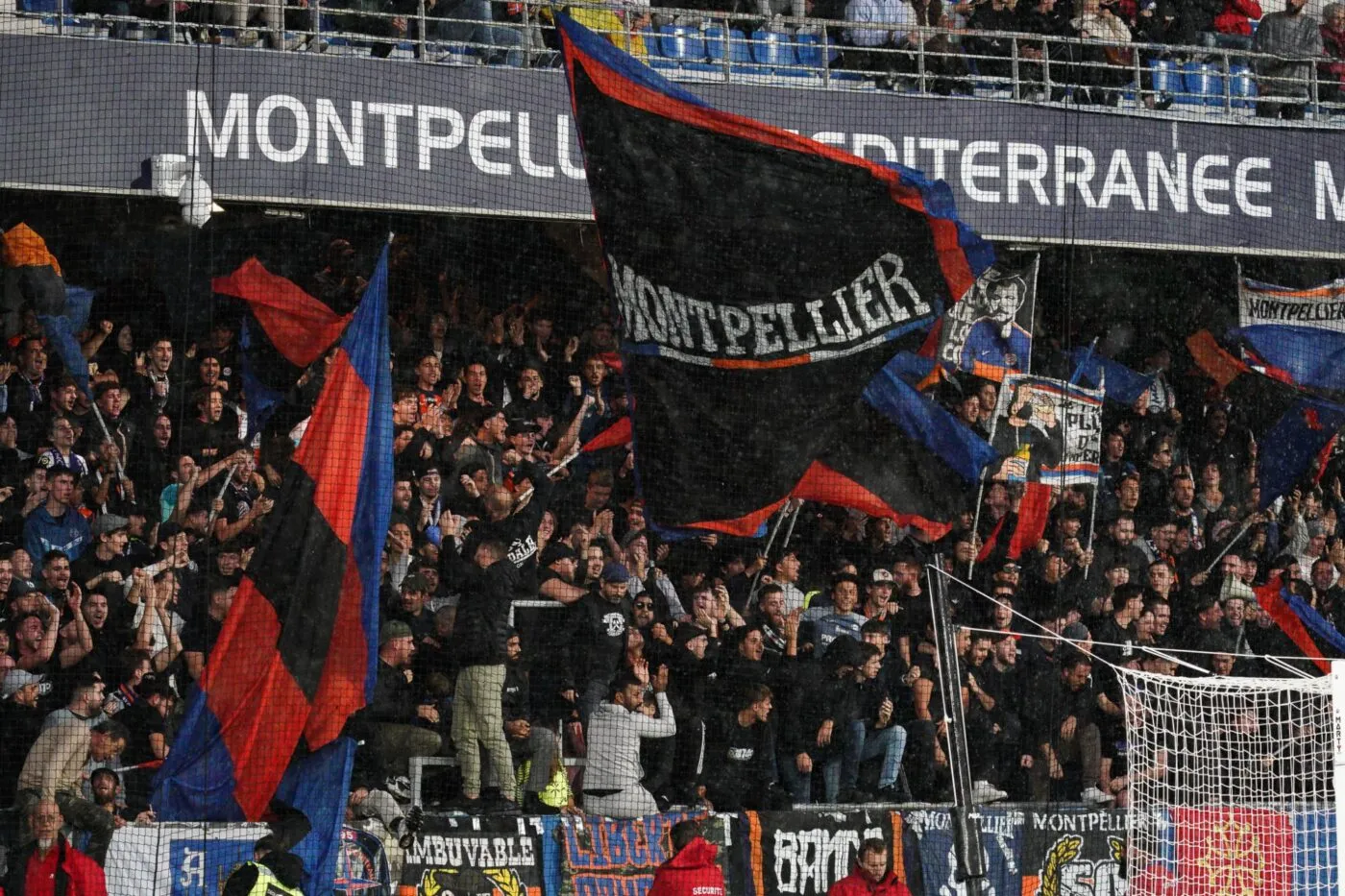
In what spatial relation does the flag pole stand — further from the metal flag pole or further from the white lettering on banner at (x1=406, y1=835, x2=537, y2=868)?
the white lettering on banner at (x1=406, y1=835, x2=537, y2=868)

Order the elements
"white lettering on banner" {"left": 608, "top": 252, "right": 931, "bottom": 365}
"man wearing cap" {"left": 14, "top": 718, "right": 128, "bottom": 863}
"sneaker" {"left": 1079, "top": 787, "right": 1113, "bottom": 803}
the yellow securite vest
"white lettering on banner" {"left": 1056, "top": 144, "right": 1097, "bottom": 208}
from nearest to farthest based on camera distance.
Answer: "white lettering on banner" {"left": 608, "top": 252, "right": 931, "bottom": 365}
"man wearing cap" {"left": 14, "top": 718, "right": 128, "bottom": 863}
the yellow securite vest
"sneaker" {"left": 1079, "top": 787, "right": 1113, "bottom": 803}
"white lettering on banner" {"left": 1056, "top": 144, "right": 1097, "bottom": 208}

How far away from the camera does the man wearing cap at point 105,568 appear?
10.0 metres

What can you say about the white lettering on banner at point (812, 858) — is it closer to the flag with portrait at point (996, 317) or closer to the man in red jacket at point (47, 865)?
the man in red jacket at point (47, 865)

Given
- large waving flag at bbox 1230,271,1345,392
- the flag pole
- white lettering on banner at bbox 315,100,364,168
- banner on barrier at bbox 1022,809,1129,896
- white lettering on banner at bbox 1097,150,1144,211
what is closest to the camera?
banner on barrier at bbox 1022,809,1129,896

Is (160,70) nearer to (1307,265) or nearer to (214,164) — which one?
(214,164)

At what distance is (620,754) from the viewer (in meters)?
10.3

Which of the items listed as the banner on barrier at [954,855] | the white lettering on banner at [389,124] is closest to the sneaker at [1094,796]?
the banner on barrier at [954,855]

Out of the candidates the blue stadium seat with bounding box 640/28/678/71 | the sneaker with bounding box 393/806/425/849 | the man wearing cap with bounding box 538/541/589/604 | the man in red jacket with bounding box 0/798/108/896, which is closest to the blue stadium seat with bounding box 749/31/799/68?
the blue stadium seat with bounding box 640/28/678/71

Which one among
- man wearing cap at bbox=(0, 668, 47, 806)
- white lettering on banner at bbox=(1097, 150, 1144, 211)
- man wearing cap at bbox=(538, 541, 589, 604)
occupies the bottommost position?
man wearing cap at bbox=(0, 668, 47, 806)

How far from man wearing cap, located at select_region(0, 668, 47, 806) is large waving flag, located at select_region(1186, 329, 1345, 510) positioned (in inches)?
288

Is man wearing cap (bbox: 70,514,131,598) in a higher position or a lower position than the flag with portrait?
lower

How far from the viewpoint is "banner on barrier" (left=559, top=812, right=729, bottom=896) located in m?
9.98

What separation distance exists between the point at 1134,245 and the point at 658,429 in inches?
178

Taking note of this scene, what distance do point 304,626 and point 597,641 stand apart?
1.43m
